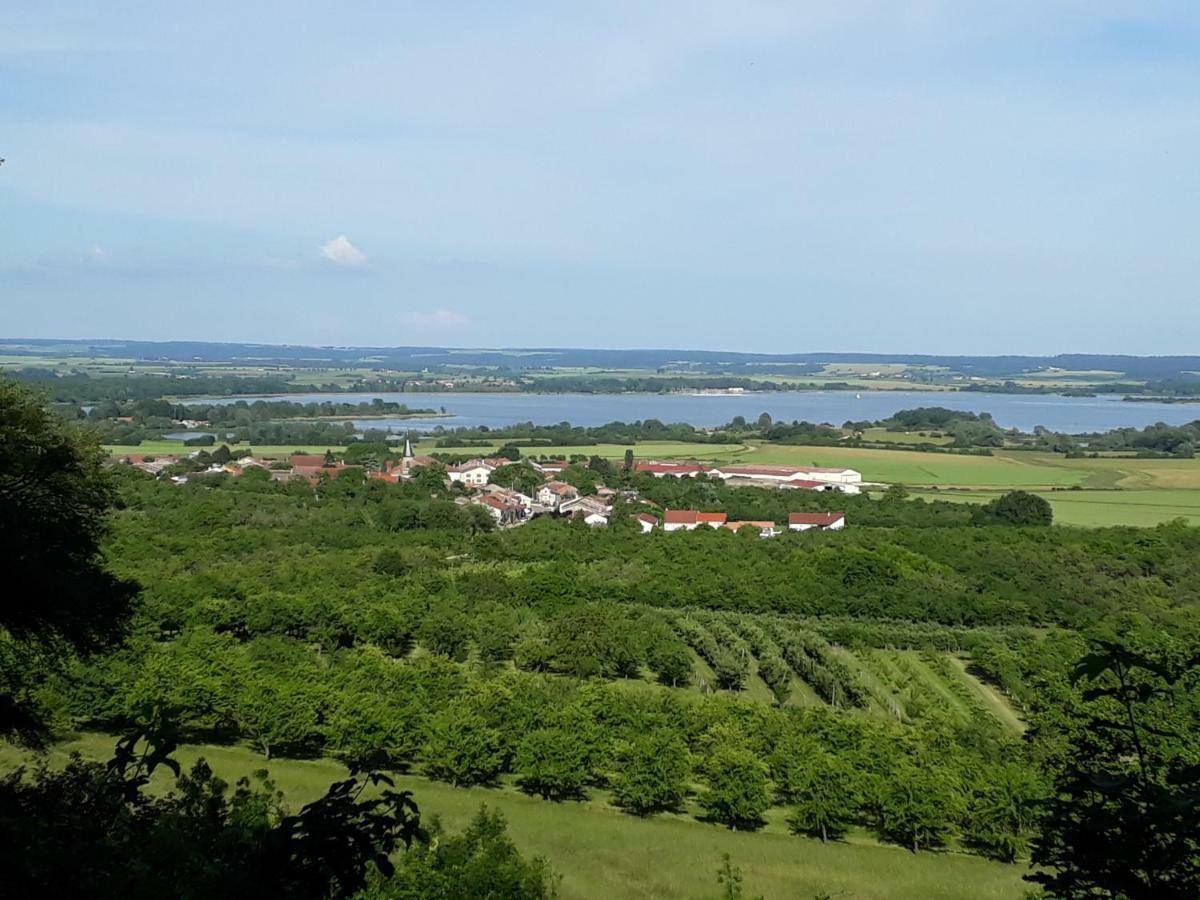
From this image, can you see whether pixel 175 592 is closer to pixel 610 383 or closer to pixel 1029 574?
pixel 1029 574

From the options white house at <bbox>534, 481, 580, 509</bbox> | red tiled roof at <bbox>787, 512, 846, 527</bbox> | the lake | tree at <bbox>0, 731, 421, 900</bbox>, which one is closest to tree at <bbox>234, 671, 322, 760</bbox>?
tree at <bbox>0, 731, 421, 900</bbox>

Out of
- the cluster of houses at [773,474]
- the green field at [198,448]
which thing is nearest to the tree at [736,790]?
the cluster of houses at [773,474]

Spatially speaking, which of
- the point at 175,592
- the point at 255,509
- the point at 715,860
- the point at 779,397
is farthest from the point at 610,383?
the point at 715,860

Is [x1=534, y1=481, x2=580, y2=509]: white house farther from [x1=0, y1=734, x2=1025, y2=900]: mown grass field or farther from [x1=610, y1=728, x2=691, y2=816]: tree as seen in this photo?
[x1=0, y1=734, x2=1025, y2=900]: mown grass field

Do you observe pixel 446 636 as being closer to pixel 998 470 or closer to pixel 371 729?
pixel 371 729

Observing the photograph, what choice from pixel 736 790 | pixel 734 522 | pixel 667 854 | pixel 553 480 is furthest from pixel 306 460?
pixel 667 854

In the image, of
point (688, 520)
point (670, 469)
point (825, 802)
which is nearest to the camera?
point (825, 802)
